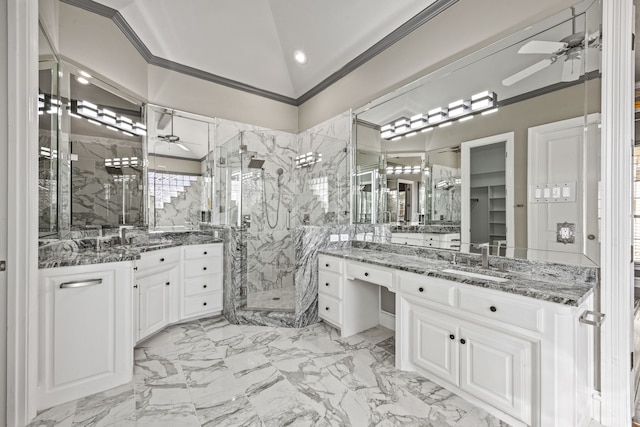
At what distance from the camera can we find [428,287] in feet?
6.61

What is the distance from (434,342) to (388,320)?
40.4 inches

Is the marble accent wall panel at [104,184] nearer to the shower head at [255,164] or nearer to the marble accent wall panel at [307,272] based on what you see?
the shower head at [255,164]

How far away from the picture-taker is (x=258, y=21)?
3645mm

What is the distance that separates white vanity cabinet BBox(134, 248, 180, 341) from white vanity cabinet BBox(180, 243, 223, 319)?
0.31ft

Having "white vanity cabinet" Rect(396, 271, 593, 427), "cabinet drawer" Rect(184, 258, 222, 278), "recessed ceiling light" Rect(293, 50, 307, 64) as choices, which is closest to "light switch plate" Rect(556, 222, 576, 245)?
"white vanity cabinet" Rect(396, 271, 593, 427)

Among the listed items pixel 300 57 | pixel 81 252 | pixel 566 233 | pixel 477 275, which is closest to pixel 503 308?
pixel 477 275

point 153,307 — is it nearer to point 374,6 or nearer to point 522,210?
point 522,210

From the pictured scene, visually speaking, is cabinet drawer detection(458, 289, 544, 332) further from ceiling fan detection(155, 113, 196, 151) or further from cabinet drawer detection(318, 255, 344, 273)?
ceiling fan detection(155, 113, 196, 151)

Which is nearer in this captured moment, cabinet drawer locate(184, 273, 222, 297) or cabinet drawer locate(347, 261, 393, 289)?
cabinet drawer locate(347, 261, 393, 289)

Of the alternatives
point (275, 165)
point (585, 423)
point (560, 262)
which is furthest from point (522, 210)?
point (275, 165)

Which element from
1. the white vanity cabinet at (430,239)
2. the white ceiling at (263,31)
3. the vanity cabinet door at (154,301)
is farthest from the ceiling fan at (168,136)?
the white vanity cabinet at (430,239)

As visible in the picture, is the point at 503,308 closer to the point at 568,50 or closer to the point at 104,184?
the point at 568,50

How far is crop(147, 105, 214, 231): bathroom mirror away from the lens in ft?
11.1

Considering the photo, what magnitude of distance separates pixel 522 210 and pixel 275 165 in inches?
122
